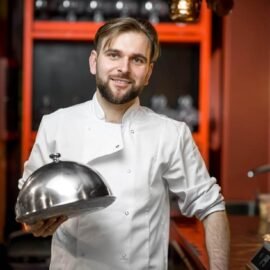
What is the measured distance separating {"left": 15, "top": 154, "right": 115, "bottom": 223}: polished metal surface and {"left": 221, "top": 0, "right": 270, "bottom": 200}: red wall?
213 centimetres

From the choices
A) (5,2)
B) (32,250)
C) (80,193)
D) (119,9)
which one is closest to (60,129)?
(80,193)

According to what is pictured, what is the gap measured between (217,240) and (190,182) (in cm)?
20

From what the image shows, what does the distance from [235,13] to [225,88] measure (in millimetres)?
454

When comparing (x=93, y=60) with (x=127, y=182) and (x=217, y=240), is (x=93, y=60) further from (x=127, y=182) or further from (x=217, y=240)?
(x=217, y=240)

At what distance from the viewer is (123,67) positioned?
66.2 inches

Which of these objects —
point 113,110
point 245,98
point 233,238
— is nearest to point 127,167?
point 113,110

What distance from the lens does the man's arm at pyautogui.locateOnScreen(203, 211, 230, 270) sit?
1.66 metres

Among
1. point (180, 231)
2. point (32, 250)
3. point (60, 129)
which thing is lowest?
point (32, 250)

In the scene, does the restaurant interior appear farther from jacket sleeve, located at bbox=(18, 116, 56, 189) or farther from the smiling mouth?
the smiling mouth

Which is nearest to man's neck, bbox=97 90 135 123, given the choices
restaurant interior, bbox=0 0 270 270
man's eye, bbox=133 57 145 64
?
man's eye, bbox=133 57 145 64

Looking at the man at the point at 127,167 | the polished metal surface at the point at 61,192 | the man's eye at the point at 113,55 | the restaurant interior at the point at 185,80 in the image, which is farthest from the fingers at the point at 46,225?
the restaurant interior at the point at 185,80

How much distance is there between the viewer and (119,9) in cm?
345

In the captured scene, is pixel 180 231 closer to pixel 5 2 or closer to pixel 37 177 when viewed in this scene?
pixel 37 177

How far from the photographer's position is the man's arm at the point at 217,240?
166 centimetres
